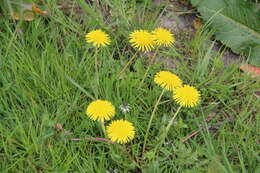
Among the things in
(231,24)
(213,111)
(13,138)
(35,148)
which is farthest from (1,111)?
(231,24)

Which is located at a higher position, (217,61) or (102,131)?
(217,61)

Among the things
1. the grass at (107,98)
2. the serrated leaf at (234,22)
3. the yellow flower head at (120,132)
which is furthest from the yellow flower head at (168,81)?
the serrated leaf at (234,22)

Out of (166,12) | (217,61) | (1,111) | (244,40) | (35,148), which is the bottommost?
(35,148)

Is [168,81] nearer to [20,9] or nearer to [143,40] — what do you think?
[143,40]

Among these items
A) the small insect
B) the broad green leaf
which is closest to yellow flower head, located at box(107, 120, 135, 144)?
the small insect

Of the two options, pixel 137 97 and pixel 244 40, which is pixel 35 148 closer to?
pixel 137 97
